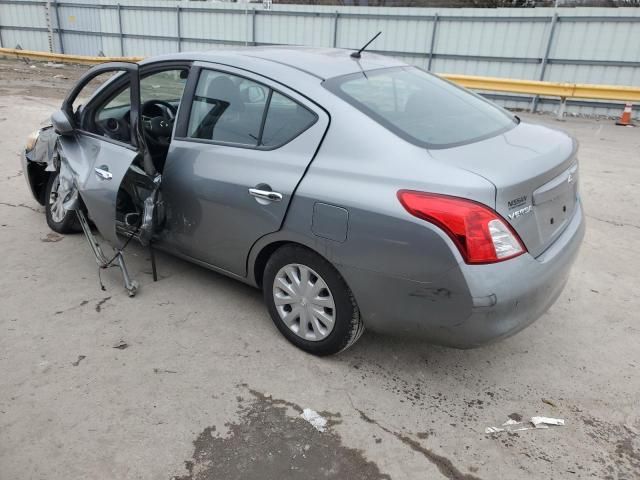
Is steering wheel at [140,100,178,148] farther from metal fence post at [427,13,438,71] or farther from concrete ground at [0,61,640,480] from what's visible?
metal fence post at [427,13,438,71]

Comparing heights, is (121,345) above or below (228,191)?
below

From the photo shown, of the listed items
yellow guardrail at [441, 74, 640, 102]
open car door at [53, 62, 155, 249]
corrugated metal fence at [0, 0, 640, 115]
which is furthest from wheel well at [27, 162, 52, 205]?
yellow guardrail at [441, 74, 640, 102]

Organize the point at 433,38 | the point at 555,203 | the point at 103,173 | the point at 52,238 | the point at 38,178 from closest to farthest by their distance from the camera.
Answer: the point at 555,203, the point at 103,173, the point at 52,238, the point at 38,178, the point at 433,38

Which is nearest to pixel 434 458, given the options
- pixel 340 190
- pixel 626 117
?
pixel 340 190

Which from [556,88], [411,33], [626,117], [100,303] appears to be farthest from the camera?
[411,33]

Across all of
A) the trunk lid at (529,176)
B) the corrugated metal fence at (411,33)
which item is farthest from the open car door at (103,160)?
the corrugated metal fence at (411,33)

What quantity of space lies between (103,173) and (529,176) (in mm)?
2600

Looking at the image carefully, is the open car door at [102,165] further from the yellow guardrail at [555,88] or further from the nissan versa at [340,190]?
the yellow guardrail at [555,88]

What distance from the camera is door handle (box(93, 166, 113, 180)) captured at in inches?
136

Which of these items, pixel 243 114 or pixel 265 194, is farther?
pixel 243 114

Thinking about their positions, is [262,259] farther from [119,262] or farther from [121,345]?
[119,262]

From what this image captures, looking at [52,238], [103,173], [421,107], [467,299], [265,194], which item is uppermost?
[421,107]

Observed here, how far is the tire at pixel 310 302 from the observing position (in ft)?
9.30

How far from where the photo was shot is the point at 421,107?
311 centimetres
